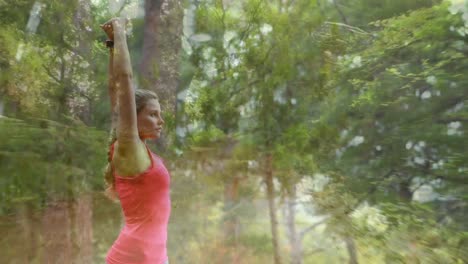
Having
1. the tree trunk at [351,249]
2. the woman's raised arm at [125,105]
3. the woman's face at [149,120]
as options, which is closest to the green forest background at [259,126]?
the tree trunk at [351,249]

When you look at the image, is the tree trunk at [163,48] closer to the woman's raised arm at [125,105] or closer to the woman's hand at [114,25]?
the woman's hand at [114,25]

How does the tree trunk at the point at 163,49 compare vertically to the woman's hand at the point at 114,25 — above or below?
above

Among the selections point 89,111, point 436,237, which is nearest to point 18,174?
point 89,111

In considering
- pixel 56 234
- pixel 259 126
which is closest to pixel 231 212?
pixel 259 126

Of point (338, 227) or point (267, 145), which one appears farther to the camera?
point (267, 145)

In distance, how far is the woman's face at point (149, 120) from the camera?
1.35 m

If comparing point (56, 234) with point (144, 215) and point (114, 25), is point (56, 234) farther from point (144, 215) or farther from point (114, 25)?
point (114, 25)

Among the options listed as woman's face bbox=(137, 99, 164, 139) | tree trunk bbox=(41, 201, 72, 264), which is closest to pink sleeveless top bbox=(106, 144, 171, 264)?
woman's face bbox=(137, 99, 164, 139)

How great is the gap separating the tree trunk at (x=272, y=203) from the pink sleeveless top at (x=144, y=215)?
2.05 metres

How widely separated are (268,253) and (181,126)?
3.83 feet

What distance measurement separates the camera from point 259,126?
138 inches

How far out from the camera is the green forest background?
2779mm

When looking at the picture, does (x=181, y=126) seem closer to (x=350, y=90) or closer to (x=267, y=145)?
(x=267, y=145)

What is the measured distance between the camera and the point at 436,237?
9.20 feet
